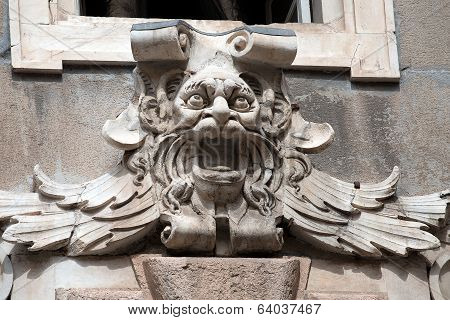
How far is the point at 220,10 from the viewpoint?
8094mm

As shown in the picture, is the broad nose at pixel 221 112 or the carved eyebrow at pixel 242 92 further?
the carved eyebrow at pixel 242 92

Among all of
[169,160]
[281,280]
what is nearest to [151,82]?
[169,160]

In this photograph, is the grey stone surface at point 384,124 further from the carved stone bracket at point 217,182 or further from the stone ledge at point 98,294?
the stone ledge at point 98,294

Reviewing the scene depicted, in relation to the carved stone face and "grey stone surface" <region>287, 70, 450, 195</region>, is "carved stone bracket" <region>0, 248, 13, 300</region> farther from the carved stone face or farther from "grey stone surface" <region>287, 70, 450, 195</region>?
"grey stone surface" <region>287, 70, 450, 195</region>

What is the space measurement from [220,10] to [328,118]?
1.24 m

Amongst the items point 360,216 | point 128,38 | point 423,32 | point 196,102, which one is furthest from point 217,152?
point 423,32

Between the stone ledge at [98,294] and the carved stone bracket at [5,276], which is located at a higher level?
the carved stone bracket at [5,276]

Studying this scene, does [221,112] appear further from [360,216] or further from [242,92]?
[360,216]

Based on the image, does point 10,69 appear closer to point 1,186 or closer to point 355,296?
point 1,186

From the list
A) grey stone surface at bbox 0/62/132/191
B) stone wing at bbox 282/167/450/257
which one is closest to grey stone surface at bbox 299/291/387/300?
stone wing at bbox 282/167/450/257

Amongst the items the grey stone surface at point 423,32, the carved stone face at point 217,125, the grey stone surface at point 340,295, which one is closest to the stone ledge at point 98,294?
the carved stone face at point 217,125

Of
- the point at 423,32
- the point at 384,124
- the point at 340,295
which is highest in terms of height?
the point at 423,32

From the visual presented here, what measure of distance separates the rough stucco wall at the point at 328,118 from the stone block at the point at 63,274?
0.32 m

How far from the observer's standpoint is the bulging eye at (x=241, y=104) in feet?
21.5
